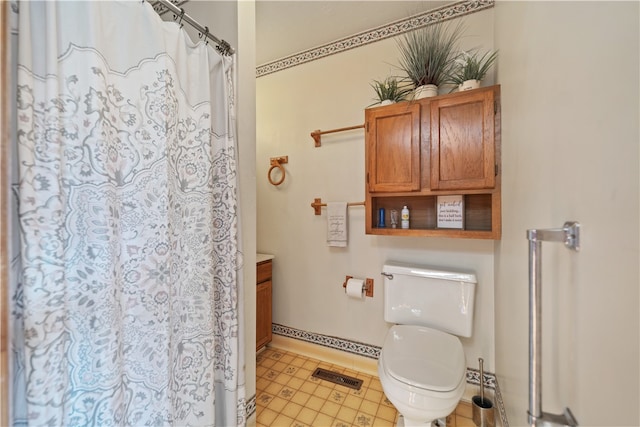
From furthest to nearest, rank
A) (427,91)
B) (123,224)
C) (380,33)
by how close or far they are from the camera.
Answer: (380,33)
(427,91)
(123,224)

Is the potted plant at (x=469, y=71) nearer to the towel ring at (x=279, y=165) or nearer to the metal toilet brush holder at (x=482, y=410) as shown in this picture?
the towel ring at (x=279, y=165)

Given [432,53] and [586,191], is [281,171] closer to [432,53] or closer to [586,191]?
[432,53]

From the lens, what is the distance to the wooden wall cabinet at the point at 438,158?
1.36m

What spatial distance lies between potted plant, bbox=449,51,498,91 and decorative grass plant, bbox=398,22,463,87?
0.05 m

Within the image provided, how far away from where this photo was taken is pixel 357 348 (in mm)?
1944

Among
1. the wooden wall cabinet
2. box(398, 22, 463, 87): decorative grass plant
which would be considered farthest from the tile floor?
box(398, 22, 463, 87): decorative grass plant

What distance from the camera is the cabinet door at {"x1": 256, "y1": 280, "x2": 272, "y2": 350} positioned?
2.02 m

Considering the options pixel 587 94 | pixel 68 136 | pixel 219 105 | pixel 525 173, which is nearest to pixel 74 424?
pixel 68 136

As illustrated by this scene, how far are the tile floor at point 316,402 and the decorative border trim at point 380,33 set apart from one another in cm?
255

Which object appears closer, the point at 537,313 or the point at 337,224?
the point at 537,313

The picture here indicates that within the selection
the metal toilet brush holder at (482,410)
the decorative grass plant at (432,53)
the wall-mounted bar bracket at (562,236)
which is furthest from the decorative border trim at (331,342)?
the decorative grass plant at (432,53)

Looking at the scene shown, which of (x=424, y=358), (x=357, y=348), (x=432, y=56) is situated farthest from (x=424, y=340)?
(x=432, y=56)

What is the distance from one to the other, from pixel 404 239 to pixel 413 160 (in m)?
0.58

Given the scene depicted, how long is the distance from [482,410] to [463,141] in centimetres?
155
